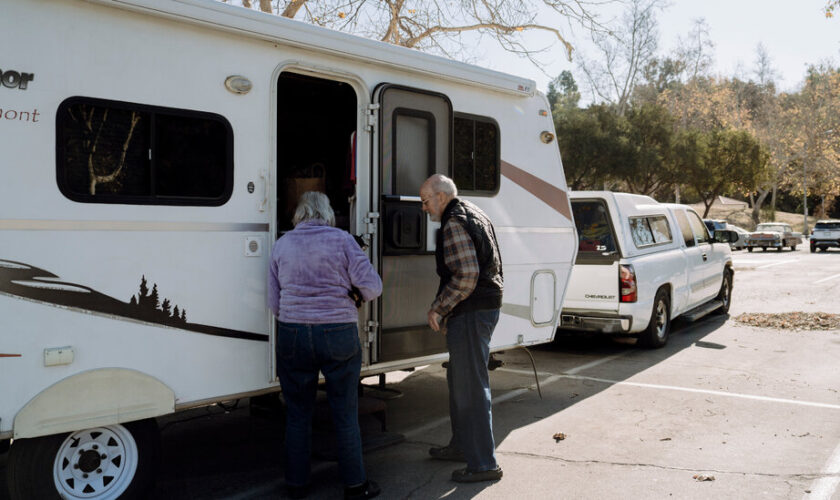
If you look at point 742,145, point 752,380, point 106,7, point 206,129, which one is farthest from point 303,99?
point 742,145

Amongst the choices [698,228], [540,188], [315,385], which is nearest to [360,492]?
[315,385]

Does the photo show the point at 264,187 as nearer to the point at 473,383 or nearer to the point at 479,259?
the point at 479,259

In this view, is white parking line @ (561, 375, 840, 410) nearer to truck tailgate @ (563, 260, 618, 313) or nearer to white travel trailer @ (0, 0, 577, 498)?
truck tailgate @ (563, 260, 618, 313)

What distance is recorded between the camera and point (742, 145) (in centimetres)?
3416

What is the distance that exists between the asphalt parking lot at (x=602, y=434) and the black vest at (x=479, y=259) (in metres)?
1.18

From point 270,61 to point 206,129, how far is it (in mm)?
644

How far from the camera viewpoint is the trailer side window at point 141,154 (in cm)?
375

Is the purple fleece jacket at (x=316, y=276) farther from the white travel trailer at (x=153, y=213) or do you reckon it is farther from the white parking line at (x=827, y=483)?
the white parking line at (x=827, y=483)

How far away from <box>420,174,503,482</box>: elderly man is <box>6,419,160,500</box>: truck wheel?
1.88 meters

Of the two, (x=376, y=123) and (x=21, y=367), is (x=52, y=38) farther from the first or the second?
(x=376, y=123)

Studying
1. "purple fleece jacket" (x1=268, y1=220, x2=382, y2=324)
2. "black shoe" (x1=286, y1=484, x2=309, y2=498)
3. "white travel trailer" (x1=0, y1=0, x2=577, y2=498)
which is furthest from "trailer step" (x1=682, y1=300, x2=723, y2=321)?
"black shoe" (x1=286, y1=484, x2=309, y2=498)

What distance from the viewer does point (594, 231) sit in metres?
8.55

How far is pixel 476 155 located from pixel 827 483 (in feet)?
11.1

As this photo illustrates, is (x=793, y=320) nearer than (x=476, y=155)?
No
